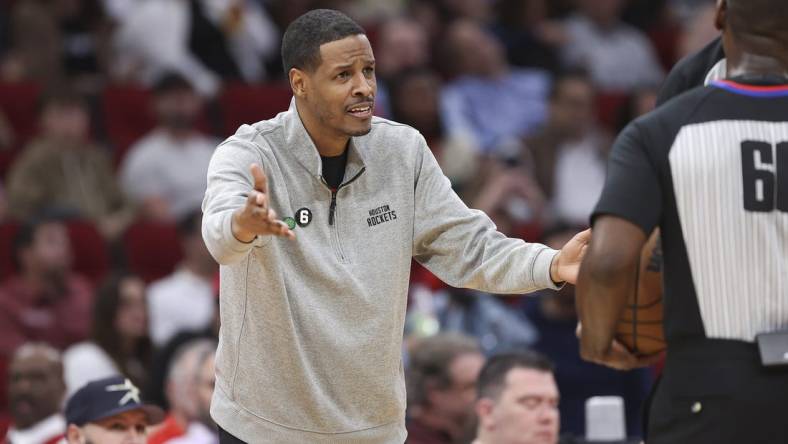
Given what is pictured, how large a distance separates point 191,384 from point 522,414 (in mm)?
2285

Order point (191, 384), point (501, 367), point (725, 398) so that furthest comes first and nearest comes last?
point (191, 384), point (501, 367), point (725, 398)

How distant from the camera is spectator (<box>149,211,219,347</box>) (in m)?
8.94

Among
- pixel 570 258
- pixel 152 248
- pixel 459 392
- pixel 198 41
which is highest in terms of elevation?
pixel 198 41

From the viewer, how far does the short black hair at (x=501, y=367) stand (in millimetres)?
6008

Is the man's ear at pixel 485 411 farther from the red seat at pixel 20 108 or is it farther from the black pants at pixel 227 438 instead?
the red seat at pixel 20 108

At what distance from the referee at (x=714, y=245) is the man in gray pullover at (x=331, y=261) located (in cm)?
60

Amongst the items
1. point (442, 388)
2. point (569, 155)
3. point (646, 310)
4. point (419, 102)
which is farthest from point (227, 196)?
point (569, 155)

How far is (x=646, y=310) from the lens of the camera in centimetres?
351

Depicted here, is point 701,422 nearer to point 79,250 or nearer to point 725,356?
point 725,356

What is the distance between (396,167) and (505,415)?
2.07 metres

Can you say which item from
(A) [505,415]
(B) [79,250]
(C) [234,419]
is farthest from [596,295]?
(B) [79,250]

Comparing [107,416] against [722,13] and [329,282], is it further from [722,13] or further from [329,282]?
[722,13]

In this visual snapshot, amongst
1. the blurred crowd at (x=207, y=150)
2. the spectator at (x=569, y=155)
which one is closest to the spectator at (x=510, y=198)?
the blurred crowd at (x=207, y=150)

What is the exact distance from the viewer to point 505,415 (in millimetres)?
5945
